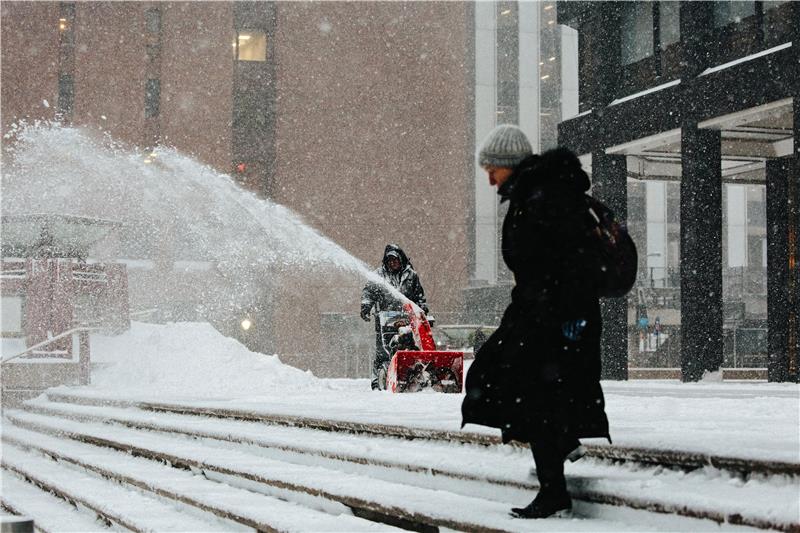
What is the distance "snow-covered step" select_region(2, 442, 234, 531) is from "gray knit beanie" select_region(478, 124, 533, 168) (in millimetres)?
2970

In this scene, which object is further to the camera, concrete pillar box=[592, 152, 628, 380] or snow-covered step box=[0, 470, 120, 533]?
concrete pillar box=[592, 152, 628, 380]

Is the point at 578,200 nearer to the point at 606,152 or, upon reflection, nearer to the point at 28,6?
the point at 606,152

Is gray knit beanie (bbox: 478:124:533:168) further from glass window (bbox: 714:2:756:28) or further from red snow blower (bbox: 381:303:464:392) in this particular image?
glass window (bbox: 714:2:756:28)

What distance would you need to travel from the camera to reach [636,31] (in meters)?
20.5

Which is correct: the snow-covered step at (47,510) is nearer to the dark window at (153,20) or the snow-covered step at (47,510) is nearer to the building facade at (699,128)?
the building facade at (699,128)

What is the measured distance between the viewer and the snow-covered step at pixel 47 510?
23.6 ft

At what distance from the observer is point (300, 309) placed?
38781 mm

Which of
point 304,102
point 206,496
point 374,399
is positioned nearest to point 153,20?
point 304,102

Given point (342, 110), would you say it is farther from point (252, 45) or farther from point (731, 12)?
point (731, 12)

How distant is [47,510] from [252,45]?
36403 mm

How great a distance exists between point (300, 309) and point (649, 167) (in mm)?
19087

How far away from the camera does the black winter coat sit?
165 inches

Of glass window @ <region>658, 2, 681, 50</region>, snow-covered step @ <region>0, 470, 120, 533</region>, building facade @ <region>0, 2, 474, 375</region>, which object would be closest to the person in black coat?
snow-covered step @ <region>0, 470, 120, 533</region>

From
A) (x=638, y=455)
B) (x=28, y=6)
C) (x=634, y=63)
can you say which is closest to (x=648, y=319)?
(x=634, y=63)
